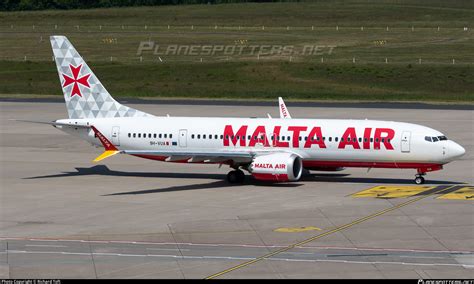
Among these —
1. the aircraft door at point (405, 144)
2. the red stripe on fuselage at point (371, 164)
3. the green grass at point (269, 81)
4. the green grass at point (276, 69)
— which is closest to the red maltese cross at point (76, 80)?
the red stripe on fuselage at point (371, 164)

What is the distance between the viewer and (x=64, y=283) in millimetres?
37438

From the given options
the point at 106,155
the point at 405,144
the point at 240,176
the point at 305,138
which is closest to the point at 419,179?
the point at 405,144

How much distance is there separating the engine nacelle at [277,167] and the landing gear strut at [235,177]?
1823 millimetres

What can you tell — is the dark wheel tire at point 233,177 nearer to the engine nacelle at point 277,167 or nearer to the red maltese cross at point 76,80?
the engine nacelle at point 277,167

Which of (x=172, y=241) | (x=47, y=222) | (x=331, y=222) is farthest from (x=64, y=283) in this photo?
(x=331, y=222)

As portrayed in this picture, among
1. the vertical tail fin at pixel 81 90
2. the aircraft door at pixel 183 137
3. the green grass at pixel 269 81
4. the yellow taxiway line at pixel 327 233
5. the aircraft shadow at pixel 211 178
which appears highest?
the vertical tail fin at pixel 81 90

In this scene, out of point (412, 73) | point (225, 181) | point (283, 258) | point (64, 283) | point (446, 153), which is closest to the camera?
point (64, 283)

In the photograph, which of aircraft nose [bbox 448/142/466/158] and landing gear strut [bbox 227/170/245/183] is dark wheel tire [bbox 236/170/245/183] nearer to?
landing gear strut [bbox 227/170/245/183]

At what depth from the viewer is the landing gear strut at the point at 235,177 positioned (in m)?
63.9

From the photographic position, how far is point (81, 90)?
68625 millimetres

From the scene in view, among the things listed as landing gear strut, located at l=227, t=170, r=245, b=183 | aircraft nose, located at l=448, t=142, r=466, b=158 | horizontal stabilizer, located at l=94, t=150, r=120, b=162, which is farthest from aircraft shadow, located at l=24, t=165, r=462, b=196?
aircraft nose, located at l=448, t=142, r=466, b=158

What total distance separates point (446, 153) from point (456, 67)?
278 ft

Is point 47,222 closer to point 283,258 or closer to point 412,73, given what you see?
point 283,258

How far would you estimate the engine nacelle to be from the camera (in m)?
61.0
